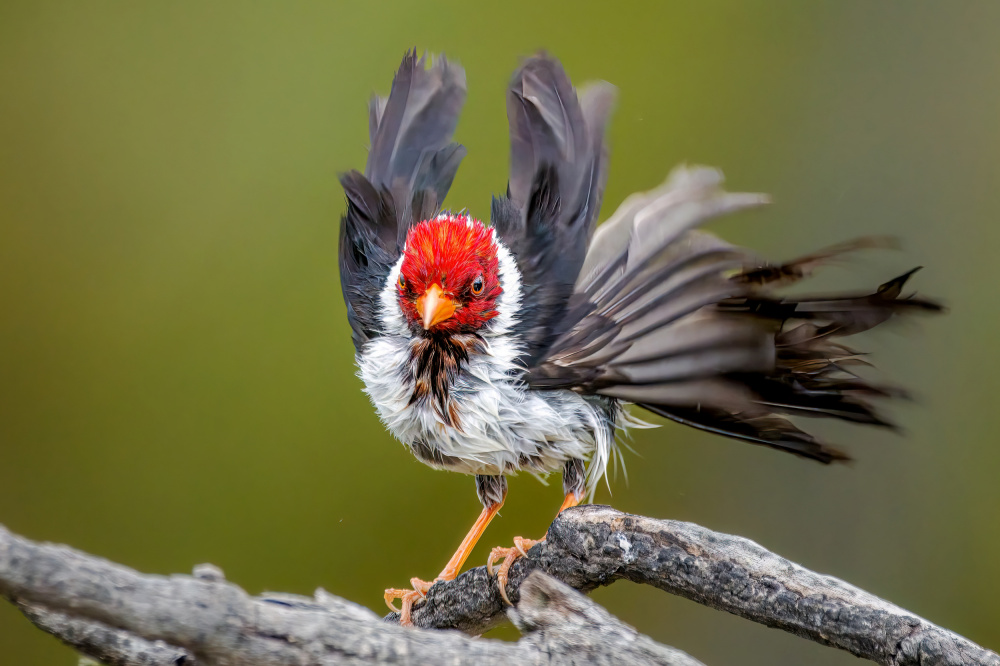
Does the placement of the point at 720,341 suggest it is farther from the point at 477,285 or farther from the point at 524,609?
the point at 524,609

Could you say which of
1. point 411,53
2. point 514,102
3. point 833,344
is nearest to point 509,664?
point 833,344

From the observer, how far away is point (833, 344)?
1378 mm

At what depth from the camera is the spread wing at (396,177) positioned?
1.62 m

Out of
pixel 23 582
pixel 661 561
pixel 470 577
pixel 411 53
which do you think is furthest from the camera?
pixel 411 53

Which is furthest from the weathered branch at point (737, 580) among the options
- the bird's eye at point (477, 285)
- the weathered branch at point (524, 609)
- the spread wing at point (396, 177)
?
the spread wing at point (396, 177)

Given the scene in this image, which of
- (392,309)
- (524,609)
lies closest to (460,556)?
(392,309)

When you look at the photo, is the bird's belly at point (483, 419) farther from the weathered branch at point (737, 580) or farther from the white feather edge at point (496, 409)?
the weathered branch at point (737, 580)

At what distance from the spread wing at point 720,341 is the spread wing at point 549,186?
0.05m

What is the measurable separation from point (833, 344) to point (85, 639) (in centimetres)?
113

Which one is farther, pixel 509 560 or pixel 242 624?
pixel 509 560

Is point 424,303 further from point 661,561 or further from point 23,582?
point 23,582

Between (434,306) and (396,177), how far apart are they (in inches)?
20.2

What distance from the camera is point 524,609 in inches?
43.0

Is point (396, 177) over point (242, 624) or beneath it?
over
